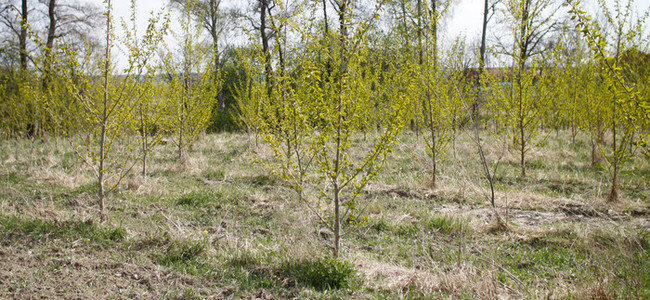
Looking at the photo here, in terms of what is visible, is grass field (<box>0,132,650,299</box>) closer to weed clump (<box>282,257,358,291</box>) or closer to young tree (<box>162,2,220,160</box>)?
weed clump (<box>282,257,358,291</box>)

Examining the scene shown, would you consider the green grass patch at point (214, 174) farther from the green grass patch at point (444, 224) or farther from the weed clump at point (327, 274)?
the weed clump at point (327, 274)

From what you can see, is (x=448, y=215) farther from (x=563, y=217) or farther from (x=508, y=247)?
(x=563, y=217)

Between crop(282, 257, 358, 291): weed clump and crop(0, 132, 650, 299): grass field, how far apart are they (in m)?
0.01

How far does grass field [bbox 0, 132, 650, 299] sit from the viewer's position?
2.72 meters

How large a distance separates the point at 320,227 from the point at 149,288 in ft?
6.25

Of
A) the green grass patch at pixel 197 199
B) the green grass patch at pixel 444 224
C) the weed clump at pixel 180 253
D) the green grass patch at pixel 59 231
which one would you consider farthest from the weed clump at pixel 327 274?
the green grass patch at pixel 197 199

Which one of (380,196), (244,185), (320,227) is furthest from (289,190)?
(320,227)

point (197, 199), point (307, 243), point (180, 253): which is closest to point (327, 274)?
point (307, 243)

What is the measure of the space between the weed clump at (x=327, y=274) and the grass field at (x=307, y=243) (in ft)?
0.03

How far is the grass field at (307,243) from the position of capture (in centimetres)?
272

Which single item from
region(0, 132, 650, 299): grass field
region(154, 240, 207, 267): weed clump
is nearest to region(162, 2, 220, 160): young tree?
region(0, 132, 650, 299): grass field

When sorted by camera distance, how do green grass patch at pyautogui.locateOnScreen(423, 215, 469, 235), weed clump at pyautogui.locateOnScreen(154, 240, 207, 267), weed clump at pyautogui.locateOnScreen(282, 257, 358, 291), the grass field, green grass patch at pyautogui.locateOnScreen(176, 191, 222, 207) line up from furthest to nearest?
green grass patch at pyautogui.locateOnScreen(176, 191, 222, 207), green grass patch at pyautogui.locateOnScreen(423, 215, 469, 235), weed clump at pyautogui.locateOnScreen(154, 240, 207, 267), weed clump at pyautogui.locateOnScreen(282, 257, 358, 291), the grass field

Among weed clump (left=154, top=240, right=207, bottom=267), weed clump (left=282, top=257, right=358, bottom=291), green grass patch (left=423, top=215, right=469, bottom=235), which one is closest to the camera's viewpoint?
weed clump (left=282, top=257, right=358, bottom=291)

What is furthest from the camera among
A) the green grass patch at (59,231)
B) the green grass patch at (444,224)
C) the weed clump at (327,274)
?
the green grass patch at (444,224)
